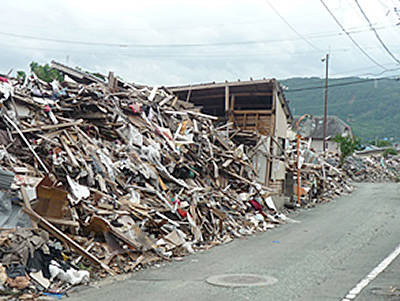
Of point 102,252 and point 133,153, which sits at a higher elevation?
point 133,153

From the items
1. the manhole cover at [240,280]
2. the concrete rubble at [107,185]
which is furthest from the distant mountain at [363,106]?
the manhole cover at [240,280]

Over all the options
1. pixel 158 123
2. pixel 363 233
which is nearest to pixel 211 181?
pixel 158 123

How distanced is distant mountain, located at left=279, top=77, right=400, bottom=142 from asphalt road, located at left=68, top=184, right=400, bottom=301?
12656cm

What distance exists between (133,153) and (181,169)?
1.95m

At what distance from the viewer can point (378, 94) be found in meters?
178

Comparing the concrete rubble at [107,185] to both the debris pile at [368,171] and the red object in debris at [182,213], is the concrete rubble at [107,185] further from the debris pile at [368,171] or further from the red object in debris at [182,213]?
the debris pile at [368,171]

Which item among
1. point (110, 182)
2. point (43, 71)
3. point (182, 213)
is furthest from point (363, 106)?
point (110, 182)

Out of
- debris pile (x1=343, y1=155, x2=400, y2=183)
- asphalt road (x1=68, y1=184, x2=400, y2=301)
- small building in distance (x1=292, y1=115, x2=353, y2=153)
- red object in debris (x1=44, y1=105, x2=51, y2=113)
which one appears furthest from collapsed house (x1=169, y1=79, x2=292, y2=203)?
small building in distance (x1=292, y1=115, x2=353, y2=153)

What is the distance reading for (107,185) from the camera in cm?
1173

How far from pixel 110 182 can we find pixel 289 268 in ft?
16.8

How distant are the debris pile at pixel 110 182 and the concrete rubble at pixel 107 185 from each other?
31mm

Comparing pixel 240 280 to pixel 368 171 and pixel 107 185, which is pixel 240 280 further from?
pixel 368 171

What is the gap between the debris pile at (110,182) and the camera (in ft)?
29.5

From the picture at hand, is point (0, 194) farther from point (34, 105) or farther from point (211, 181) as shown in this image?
point (211, 181)
